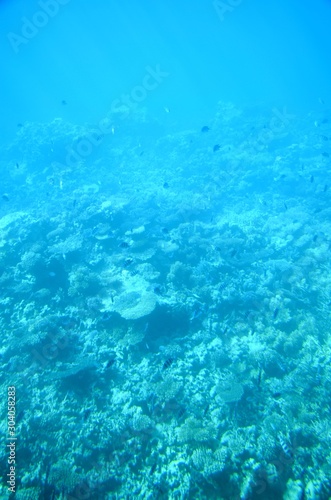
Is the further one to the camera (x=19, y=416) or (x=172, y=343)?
(x=172, y=343)

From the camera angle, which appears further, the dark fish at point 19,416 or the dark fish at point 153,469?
the dark fish at point 19,416

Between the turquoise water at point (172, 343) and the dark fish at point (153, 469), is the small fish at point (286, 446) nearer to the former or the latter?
the turquoise water at point (172, 343)

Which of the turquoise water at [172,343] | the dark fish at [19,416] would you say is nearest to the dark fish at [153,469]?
the turquoise water at [172,343]

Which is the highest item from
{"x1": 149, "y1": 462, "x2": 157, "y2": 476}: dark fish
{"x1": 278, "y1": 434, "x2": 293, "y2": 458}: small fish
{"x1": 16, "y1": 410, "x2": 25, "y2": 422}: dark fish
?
{"x1": 16, "y1": 410, "x2": 25, "y2": 422}: dark fish

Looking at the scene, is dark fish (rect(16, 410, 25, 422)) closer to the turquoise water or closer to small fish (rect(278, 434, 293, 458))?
the turquoise water

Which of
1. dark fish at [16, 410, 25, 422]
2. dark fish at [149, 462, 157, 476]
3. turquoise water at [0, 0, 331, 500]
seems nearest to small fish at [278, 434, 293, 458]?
turquoise water at [0, 0, 331, 500]

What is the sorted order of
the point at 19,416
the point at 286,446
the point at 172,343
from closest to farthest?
1. the point at 286,446
2. the point at 19,416
3. the point at 172,343

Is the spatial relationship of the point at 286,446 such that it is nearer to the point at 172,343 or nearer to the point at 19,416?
the point at 172,343

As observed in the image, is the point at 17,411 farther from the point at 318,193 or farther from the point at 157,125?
the point at 157,125

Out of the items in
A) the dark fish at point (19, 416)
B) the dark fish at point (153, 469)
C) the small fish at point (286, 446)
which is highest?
the dark fish at point (19, 416)

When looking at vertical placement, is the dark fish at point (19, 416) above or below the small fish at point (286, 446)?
above

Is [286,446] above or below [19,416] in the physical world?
below

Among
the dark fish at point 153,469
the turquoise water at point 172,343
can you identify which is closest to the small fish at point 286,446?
the turquoise water at point 172,343

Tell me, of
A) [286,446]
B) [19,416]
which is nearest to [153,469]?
[286,446]
